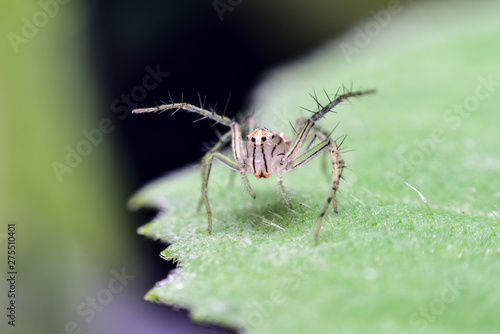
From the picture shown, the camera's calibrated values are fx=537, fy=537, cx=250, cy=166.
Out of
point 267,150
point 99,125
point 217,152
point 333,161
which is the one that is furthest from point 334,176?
point 99,125

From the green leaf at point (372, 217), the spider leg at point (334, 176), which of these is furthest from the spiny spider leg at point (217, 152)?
the spider leg at point (334, 176)

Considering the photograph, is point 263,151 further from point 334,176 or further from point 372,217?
point 372,217

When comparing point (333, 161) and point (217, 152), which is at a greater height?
point (217, 152)

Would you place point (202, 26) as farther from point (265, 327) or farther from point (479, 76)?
point (265, 327)

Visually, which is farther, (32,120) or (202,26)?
(202,26)

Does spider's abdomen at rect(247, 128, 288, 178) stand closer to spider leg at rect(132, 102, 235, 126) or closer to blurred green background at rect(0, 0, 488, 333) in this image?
spider leg at rect(132, 102, 235, 126)

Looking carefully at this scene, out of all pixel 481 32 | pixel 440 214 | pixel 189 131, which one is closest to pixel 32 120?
pixel 189 131

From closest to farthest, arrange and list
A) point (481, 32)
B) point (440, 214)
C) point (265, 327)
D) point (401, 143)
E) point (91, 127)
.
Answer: point (265, 327) → point (440, 214) → point (401, 143) → point (91, 127) → point (481, 32)

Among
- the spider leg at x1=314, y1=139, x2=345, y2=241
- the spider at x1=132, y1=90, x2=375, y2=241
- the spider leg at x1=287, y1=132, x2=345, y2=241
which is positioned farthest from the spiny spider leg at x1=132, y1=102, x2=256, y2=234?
the spider leg at x1=314, y1=139, x2=345, y2=241
